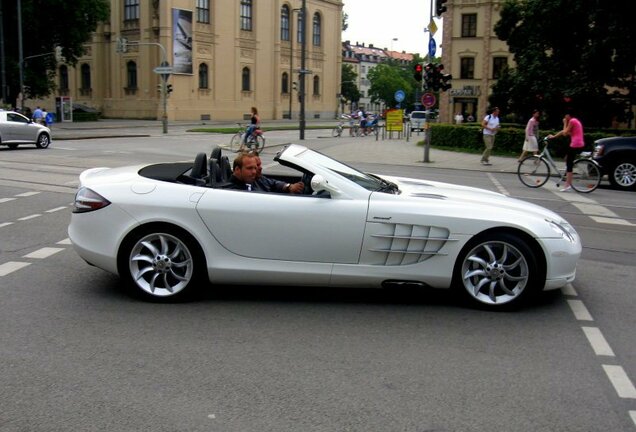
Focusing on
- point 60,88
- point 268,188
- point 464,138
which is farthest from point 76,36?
point 268,188

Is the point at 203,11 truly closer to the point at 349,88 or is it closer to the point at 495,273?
the point at 349,88

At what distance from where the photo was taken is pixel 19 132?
25.5 meters

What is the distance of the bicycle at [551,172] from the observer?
1484 cm

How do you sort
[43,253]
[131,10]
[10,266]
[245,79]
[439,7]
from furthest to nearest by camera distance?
[245,79], [131,10], [439,7], [43,253], [10,266]

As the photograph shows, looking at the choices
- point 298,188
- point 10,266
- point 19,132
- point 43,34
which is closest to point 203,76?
point 43,34

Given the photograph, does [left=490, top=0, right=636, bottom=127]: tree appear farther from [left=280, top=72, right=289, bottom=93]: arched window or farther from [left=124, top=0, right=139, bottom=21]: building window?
[left=280, top=72, right=289, bottom=93]: arched window

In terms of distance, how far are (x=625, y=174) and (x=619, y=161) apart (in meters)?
0.34

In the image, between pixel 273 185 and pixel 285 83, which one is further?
pixel 285 83

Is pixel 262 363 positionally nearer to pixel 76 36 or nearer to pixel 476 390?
pixel 476 390

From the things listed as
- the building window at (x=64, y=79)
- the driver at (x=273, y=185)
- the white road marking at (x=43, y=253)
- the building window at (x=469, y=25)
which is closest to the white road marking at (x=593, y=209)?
the driver at (x=273, y=185)

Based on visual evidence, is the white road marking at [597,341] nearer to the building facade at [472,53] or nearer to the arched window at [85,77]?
the building facade at [472,53]

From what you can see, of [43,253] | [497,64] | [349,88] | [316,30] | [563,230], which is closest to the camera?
[563,230]

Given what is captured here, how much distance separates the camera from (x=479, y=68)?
6034 cm

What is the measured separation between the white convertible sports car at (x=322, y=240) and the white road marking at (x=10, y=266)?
1.38 metres
